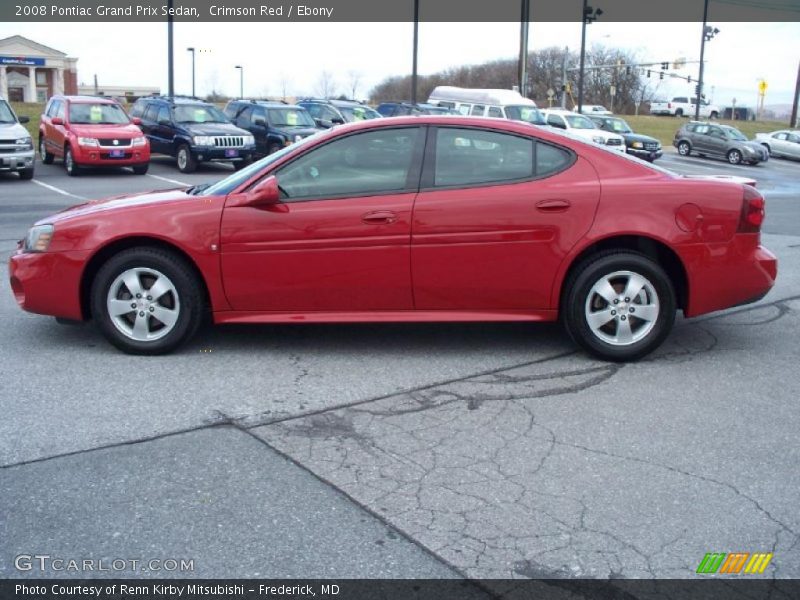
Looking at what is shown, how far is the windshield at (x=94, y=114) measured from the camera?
835 inches

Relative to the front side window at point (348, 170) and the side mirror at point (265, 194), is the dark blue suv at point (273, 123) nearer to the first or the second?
the front side window at point (348, 170)

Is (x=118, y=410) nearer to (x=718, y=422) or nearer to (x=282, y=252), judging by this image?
(x=282, y=252)

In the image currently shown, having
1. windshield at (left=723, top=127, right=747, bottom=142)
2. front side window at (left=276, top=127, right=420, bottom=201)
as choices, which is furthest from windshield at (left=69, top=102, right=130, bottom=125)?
windshield at (left=723, top=127, right=747, bottom=142)

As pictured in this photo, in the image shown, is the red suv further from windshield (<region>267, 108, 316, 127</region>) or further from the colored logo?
the colored logo

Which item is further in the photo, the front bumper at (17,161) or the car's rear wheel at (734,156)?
the car's rear wheel at (734,156)

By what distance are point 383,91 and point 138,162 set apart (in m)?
71.2

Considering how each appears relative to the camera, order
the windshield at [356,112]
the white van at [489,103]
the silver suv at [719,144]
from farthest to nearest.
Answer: the silver suv at [719,144]
the windshield at [356,112]
the white van at [489,103]

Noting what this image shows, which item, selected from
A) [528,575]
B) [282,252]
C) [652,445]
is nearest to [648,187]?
[652,445]

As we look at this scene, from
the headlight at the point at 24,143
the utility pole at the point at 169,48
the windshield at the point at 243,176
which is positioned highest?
the utility pole at the point at 169,48

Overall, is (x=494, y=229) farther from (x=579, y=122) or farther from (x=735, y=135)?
(x=735, y=135)

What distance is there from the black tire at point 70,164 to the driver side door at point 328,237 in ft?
53.2

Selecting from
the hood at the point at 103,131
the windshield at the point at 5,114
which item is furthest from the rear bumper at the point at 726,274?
the hood at the point at 103,131

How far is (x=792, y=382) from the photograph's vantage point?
18.7ft

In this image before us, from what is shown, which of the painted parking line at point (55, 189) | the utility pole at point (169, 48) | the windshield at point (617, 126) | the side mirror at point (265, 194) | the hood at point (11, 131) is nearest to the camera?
the side mirror at point (265, 194)
